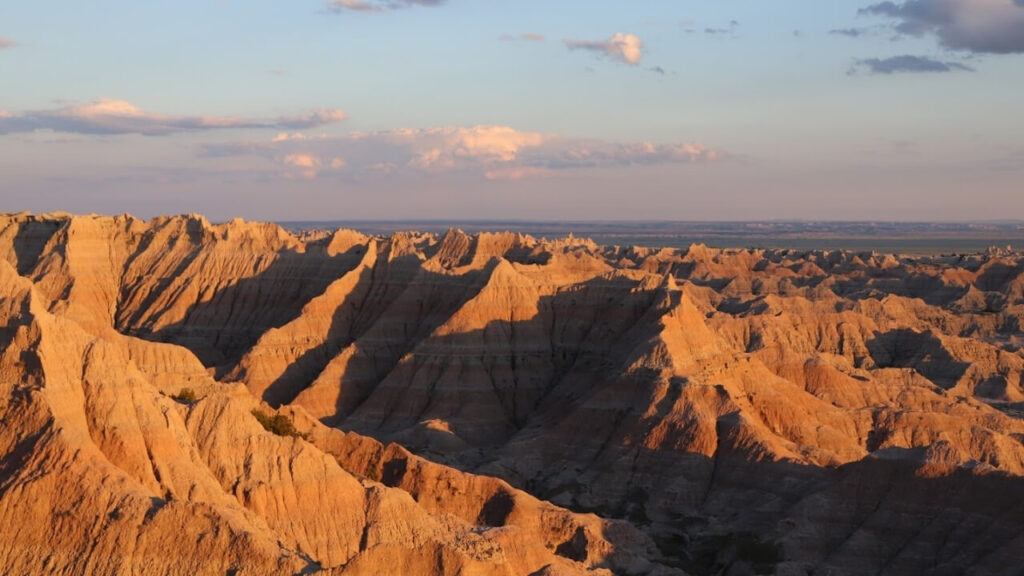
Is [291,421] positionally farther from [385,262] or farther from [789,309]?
[789,309]

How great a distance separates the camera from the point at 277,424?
7262 centimetres

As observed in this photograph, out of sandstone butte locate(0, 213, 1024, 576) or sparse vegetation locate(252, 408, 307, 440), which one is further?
sparse vegetation locate(252, 408, 307, 440)

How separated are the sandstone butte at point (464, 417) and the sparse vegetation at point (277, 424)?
244mm

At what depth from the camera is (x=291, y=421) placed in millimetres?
77312

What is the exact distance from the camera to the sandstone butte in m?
49.2

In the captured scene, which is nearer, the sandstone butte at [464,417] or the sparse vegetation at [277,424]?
the sandstone butte at [464,417]

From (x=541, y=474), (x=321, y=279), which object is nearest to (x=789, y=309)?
(x=321, y=279)

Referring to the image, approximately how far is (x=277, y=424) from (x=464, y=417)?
36.6 metres

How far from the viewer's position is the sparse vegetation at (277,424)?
234 ft

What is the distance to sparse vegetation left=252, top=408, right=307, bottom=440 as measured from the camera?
71.3 metres

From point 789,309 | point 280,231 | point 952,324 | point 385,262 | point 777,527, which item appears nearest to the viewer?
point 777,527

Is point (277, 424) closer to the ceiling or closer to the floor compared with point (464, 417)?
closer to the ceiling

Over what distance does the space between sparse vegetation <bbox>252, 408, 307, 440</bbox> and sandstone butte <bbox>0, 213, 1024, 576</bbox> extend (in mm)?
244

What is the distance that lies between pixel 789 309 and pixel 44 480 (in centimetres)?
10993
